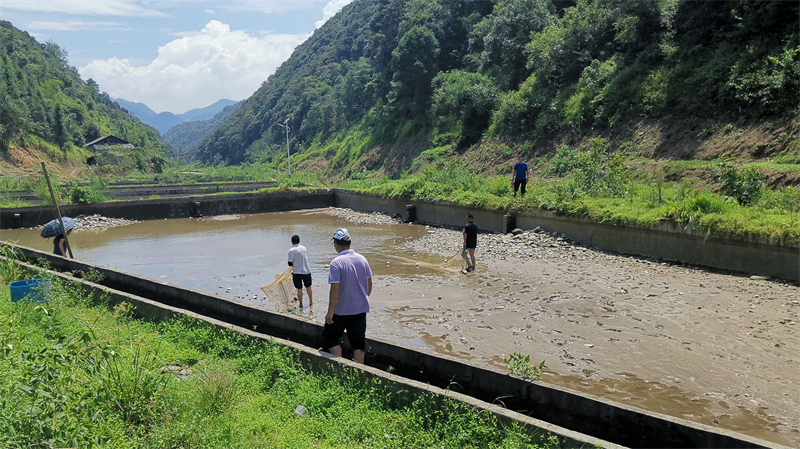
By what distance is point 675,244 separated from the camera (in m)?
13.1

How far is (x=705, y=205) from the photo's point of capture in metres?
12.8

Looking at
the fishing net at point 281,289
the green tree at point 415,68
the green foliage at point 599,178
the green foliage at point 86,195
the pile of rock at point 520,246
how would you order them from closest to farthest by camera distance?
1. the fishing net at point 281,289
2. the pile of rock at point 520,246
3. the green foliage at point 599,178
4. the green foliage at point 86,195
5. the green tree at point 415,68

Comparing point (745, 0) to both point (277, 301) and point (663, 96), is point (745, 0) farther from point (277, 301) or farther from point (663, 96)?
point (277, 301)

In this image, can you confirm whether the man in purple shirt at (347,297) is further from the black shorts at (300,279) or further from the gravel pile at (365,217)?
the gravel pile at (365,217)

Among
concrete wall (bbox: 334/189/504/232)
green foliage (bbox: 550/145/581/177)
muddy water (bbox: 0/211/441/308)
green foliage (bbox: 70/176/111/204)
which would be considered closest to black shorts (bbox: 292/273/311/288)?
muddy water (bbox: 0/211/441/308)

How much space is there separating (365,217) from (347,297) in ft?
71.9

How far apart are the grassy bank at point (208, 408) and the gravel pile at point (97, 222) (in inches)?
886

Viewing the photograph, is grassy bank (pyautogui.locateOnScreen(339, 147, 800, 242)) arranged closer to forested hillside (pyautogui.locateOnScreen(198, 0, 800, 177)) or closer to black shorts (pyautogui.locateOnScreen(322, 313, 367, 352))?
forested hillside (pyautogui.locateOnScreen(198, 0, 800, 177))

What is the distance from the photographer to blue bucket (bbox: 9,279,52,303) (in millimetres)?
8789

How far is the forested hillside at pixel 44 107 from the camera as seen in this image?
56.3 m

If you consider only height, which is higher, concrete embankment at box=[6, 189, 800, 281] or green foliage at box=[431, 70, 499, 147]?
green foliage at box=[431, 70, 499, 147]

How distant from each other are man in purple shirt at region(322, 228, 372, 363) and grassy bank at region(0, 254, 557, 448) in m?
0.55

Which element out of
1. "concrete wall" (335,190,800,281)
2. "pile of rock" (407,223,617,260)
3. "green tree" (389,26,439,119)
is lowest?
"pile of rock" (407,223,617,260)

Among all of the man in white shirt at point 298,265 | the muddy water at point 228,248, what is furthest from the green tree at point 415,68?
the man in white shirt at point 298,265
